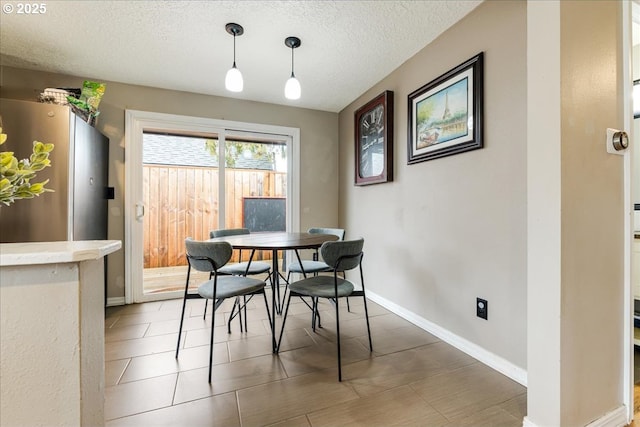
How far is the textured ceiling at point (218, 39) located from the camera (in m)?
1.81

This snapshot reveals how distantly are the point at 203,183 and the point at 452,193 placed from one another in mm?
2734

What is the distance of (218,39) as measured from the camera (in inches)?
84.4

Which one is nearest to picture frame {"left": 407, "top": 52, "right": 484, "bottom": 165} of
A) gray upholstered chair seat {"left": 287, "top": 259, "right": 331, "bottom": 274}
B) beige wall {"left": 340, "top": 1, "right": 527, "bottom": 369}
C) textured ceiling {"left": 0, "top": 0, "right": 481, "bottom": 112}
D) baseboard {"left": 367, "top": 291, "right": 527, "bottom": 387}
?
beige wall {"left": 340, "top": 1, "right": 527, "bottom": 369}

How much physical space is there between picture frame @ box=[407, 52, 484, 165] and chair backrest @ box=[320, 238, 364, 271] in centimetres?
99

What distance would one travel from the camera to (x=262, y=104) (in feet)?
11.2

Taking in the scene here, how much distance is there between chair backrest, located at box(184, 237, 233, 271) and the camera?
1.58 m

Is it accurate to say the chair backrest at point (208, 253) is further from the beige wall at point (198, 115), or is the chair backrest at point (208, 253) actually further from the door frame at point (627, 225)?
the door frame at point (627, 225)

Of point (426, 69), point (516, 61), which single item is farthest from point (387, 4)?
point (516, 61)

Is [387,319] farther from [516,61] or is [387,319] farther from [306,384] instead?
[516,61]

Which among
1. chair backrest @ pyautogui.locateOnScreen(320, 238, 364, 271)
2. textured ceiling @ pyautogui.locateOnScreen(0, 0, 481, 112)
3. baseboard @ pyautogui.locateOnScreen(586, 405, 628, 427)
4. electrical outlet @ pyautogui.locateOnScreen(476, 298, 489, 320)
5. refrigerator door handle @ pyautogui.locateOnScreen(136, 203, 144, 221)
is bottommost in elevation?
baseboard @ pyautogui.locateOnScreen(586, 405, 628, 427)

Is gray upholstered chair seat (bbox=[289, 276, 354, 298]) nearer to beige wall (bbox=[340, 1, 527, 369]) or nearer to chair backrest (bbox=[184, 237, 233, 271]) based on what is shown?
chair backrest (bbox=[184, 237, 233, 271])

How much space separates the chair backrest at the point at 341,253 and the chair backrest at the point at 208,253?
22.5 inches

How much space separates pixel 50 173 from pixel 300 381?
7.66 ft

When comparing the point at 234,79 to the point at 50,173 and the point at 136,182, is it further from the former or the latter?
the point at 136,182
